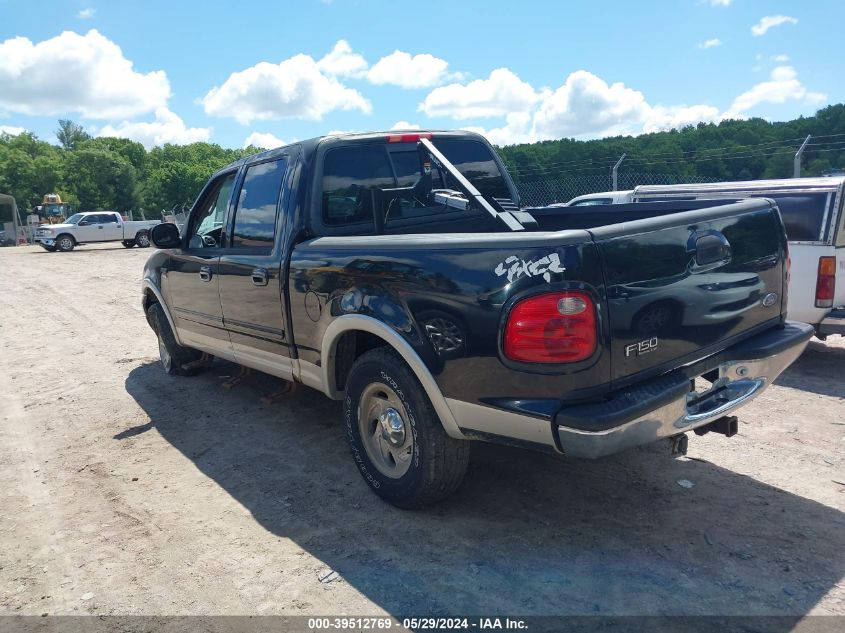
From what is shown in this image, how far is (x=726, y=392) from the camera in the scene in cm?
321

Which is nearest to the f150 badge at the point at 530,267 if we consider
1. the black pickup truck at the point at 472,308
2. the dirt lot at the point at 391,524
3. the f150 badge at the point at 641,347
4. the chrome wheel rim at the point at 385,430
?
the black pickup truck at the point at 472,308

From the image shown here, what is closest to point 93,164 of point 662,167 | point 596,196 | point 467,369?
point 662,167

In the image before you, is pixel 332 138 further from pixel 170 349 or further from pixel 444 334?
pixel 170 349

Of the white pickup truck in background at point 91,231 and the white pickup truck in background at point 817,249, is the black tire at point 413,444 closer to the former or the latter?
the white pickup truck in background at point 817,249

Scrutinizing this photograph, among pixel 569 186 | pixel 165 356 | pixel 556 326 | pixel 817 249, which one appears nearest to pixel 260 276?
pixel 556 326

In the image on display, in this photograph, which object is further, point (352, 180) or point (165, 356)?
point (165, 356)

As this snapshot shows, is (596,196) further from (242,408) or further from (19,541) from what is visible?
(19,541)

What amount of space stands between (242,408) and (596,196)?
6.30 metres

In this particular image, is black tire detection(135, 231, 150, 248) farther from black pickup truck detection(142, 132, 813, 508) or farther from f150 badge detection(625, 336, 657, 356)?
f150 badge detection(625, 336, 657, 356)

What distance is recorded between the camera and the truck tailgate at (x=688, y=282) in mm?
2723

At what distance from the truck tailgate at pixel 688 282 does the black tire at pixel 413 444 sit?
96cm

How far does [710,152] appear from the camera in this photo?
68.3 feet

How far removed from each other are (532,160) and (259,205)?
109 feet

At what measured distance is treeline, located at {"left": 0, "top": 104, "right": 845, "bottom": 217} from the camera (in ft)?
62.4
